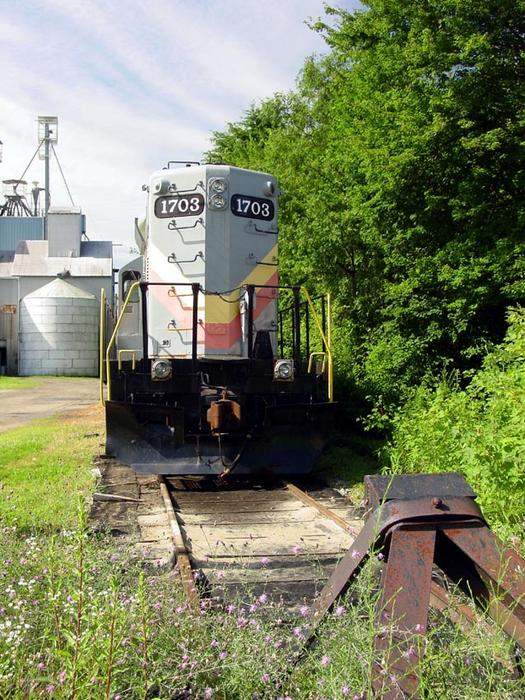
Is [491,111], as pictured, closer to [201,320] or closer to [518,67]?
[518,67]

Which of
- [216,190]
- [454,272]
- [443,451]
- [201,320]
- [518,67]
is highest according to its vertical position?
[518,67]

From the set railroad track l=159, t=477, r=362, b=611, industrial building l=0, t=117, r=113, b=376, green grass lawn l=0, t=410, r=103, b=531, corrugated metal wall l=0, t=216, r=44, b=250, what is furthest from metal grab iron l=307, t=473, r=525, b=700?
corrugated metal wall l=0, t=216, r=44, b=250

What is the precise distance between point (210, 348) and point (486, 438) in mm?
4060

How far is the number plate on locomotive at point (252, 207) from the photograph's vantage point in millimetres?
9469

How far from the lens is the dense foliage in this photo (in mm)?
10062

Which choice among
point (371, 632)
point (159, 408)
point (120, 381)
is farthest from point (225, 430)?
point (371, 632)

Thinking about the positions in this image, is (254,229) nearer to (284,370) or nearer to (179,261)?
(179,261)

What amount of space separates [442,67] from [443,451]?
6.10m

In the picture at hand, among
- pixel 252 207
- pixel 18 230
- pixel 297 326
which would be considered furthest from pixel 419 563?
pixel 18 230

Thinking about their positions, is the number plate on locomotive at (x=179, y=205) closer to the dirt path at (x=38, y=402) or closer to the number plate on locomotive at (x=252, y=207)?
the number plate on locomotive at (x=252, y=207)

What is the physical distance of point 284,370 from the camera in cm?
831

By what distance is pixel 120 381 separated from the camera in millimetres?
8148

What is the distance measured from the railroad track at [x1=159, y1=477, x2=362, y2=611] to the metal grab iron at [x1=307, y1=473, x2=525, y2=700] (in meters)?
1.08

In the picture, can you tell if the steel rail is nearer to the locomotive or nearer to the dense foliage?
the locomotive
